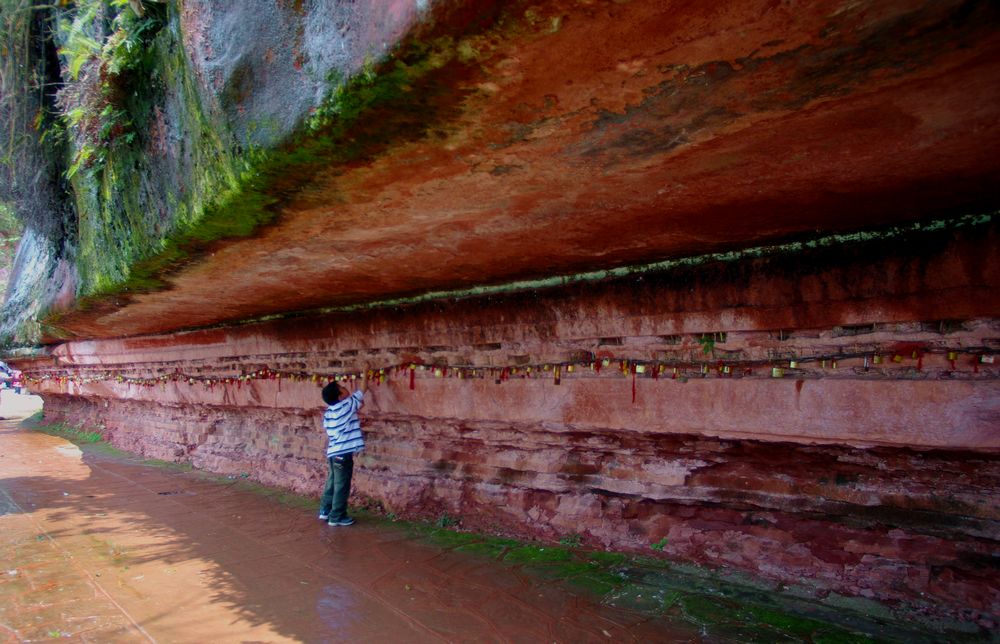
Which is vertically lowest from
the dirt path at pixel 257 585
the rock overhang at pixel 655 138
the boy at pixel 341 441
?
the dirt path at pixel 257 585

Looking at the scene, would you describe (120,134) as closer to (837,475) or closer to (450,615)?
(450,615)

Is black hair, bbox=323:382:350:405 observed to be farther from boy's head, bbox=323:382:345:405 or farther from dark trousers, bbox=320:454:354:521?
dark trousers, bbox=320:454:354:521

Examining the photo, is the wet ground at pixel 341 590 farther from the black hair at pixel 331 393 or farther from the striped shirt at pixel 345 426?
the black hair at pixel 331 393

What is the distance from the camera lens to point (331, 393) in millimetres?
5613

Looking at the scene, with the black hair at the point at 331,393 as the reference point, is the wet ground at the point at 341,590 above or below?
below

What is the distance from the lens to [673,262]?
11.9 feet

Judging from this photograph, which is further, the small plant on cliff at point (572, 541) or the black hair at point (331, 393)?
the black hair at point (331, 393)

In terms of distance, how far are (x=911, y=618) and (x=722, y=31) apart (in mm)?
3086

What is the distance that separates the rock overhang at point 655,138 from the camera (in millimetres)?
1505

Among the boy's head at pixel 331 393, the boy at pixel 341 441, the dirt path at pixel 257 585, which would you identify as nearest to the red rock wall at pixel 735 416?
the boy at pixel 341 441

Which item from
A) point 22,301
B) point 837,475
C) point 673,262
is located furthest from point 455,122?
point 22,301

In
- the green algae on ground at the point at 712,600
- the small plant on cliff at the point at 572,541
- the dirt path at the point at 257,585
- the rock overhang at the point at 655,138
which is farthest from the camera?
the small plant on cliff at the point at 572,541

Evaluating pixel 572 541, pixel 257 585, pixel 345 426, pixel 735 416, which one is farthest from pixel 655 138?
pixel 345 426

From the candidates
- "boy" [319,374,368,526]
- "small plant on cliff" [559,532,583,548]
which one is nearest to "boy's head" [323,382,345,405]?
"boy" [319,374,368,526]
